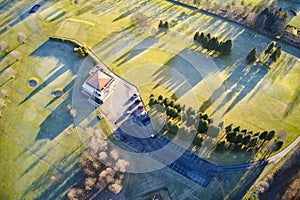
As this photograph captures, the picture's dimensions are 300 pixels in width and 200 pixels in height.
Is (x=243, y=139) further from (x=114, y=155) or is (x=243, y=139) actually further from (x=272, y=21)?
(x=272, y=21)

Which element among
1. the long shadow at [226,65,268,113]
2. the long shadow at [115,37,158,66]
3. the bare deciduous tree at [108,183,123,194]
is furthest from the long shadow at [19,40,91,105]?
the long shadow at [226,65,268,113]

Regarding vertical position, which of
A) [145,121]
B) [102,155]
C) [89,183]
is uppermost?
[145,121]

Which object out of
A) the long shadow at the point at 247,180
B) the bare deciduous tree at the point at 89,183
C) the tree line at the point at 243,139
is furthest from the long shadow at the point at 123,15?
the long shadow at the point at 247,180

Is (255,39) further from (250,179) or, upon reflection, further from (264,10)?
(250,179)

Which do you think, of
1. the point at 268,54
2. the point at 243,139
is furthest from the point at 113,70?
the point at 268,54

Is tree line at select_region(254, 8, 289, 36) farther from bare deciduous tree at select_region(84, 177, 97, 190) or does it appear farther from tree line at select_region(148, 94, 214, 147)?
bare deciduous tree at select_region(84, 177, 97, 190)

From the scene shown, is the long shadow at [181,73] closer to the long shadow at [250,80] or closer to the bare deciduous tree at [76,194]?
the long shadow at [250,80]

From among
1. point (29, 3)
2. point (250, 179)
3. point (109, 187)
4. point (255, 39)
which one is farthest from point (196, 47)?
point (29, 3)
